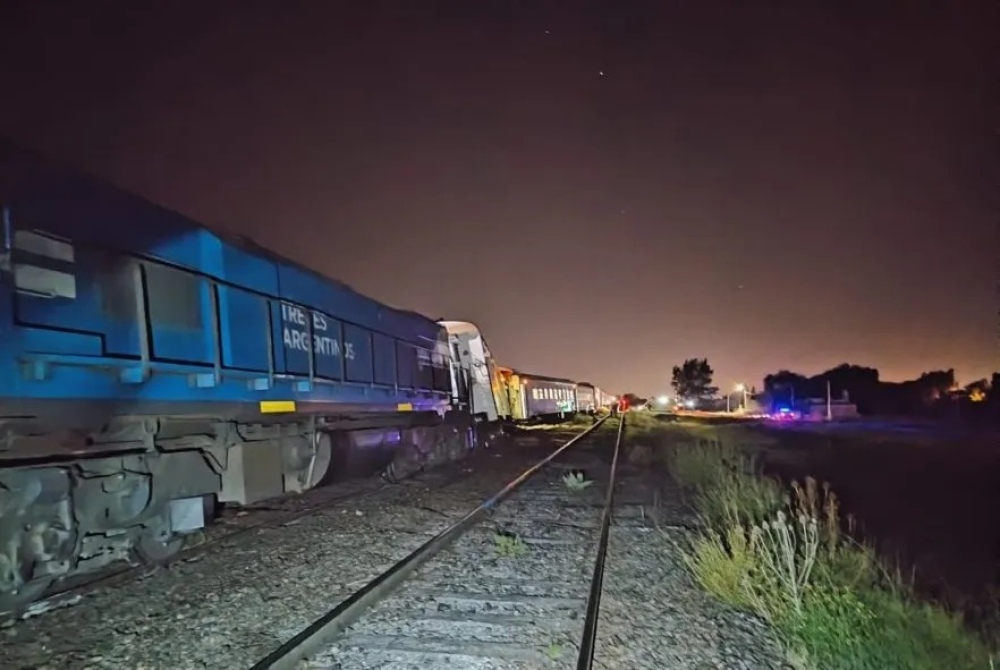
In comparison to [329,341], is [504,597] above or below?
below

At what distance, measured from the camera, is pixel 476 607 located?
6.76 m

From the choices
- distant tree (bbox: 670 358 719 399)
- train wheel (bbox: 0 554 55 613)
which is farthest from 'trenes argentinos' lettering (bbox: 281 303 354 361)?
distant tree (bbox: 670 358 719 399)

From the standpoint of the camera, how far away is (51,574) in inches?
263

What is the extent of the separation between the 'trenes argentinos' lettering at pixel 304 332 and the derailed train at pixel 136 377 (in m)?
0.04

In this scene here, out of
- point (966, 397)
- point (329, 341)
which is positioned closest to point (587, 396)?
point (966, 397)

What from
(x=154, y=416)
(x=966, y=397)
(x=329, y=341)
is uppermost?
(x=329, y=341)

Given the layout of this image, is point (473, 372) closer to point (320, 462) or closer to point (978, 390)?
point (320, 462)

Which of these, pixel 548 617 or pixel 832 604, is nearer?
pixel 832 604

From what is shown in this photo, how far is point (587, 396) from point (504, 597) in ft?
242

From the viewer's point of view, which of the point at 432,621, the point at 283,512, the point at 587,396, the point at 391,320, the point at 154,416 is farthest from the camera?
the point at 587,396

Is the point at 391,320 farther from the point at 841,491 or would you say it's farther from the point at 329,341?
the point at 841,491

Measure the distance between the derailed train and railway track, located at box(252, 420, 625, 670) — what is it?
250cm

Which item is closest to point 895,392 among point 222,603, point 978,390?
point 978,390

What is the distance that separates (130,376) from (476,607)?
390cm
